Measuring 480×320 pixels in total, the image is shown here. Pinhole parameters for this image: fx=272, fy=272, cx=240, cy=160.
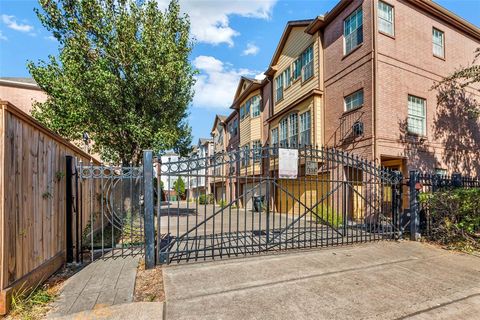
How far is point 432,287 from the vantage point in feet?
14.4

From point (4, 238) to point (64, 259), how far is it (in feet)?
7.63

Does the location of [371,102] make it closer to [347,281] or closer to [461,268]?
[461,268]

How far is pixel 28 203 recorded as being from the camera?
156 inches

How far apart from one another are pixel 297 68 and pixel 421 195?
10.8 m

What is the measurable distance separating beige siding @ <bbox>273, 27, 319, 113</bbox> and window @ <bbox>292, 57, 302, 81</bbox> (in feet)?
0.91

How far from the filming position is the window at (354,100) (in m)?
11.5

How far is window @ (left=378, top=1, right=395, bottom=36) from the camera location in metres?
11.0

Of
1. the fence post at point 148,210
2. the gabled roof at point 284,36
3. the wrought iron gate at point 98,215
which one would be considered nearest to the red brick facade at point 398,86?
the gabled roof at point 284,36

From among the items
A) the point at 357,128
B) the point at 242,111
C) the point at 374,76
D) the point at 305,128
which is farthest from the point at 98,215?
the point at 242,111

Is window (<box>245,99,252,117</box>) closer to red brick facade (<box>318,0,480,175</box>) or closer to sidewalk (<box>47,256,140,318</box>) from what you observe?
red brick facade (<box>318,0,480,175</box>)

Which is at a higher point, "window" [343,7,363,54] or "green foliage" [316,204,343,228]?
"window" [343,7,363,54]

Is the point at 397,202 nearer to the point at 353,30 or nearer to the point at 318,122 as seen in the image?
the point at 318,122

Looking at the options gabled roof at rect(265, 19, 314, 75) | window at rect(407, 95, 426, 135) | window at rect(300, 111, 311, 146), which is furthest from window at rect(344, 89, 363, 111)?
gabled roof at rect(265, 19, 314, 75)

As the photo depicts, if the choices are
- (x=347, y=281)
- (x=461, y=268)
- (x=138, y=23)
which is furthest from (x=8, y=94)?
(x=461, y=268)
